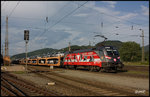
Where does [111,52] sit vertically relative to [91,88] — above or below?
above

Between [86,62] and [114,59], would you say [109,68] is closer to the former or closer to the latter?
[114,59]

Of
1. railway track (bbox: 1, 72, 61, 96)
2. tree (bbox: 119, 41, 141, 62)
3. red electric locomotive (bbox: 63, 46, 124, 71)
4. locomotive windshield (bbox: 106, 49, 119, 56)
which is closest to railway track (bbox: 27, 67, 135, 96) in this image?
railway track (bbox: 1, 72, 61, 96)

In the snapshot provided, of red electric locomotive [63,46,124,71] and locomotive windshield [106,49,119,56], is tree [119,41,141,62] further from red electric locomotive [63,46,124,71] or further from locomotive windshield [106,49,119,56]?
locomotive windshield [106,49,119,56]

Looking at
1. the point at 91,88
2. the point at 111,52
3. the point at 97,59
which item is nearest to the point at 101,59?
the point at 97,59

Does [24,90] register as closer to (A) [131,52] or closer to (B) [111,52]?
(B) [111,52]

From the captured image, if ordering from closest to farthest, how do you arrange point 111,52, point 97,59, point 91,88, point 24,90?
point 24,90 → point 91,88 → point 111,52 → point 97,59

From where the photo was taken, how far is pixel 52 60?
45.0 meters

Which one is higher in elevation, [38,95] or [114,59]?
[114,59]

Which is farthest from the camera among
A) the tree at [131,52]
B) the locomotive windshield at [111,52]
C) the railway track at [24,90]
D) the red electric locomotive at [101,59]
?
the tree at [131,52]

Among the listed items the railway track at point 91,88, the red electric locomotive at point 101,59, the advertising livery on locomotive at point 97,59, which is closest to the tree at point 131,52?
the advertising livery on locomotive at point 97,59

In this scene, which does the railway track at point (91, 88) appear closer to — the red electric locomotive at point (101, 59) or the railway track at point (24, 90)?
the railway track at point (24, 90)

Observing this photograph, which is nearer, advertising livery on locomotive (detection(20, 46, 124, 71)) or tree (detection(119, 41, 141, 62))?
advertising livery on locomotive (detection(20, 46, 124, 71))

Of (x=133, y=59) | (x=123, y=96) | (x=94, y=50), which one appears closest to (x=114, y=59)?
(x=94, y=50)

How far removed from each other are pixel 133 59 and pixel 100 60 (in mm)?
72094
